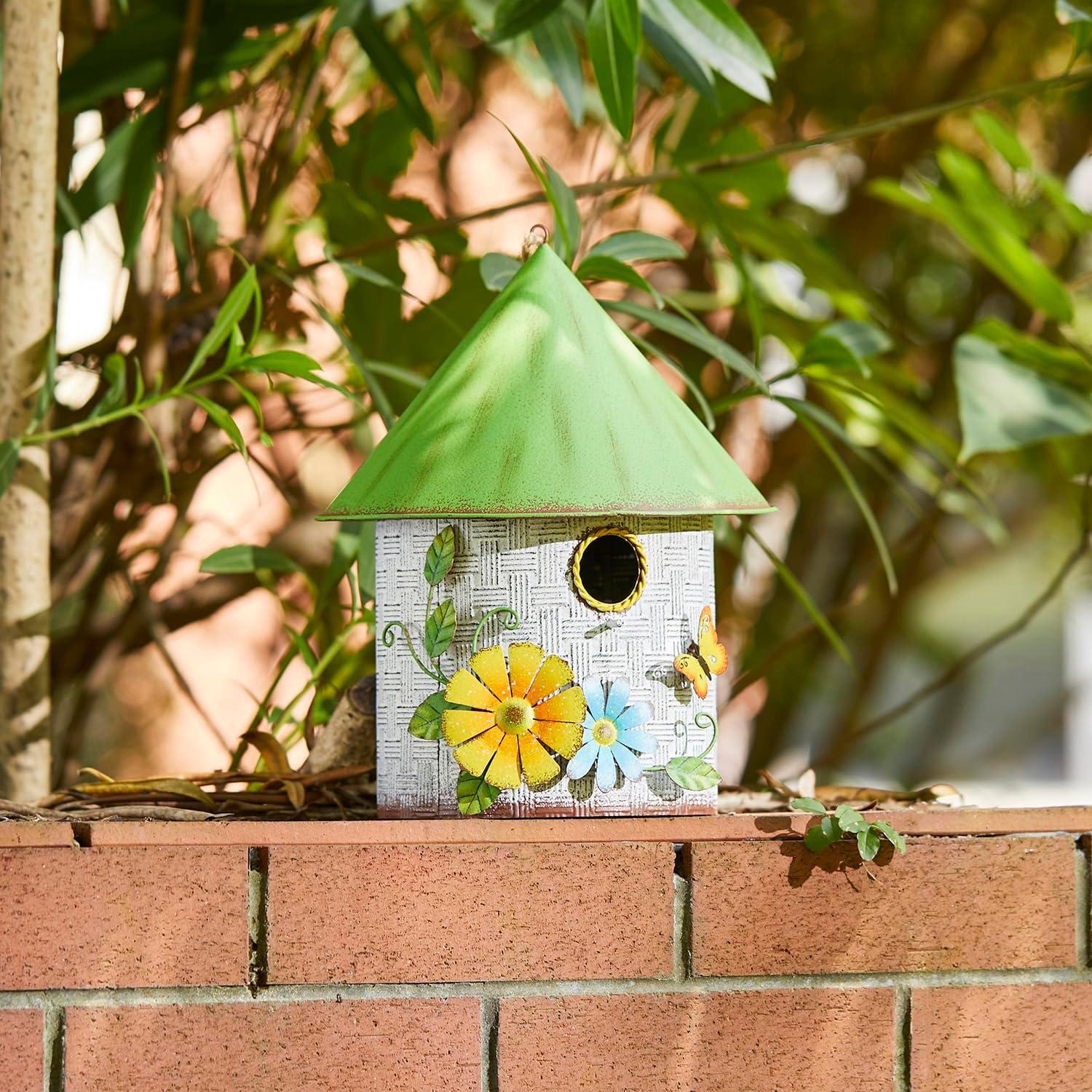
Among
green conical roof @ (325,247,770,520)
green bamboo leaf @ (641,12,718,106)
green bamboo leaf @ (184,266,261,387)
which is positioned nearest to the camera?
green conical roof @ (325,247,770,520)

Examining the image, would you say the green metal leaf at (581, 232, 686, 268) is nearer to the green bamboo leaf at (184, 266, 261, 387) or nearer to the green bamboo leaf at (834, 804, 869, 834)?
the green bamboo leaf at (184, 266, 261, 387)

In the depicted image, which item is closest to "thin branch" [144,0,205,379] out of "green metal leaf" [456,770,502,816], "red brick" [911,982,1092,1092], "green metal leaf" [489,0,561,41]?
"green metal leaf" [489,0,561,41]

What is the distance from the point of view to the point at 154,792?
2.71 ft

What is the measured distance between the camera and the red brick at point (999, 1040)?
76cm

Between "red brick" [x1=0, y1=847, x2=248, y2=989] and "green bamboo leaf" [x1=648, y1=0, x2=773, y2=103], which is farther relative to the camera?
"green bamboo leaf" [x1=648, y1=0, x2=773, y2=103]

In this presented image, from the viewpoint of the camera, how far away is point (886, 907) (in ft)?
2.50

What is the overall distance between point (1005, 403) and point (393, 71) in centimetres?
60

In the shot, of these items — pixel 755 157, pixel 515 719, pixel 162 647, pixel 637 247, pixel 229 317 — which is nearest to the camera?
pixel 515 719

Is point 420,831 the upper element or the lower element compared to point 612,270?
lower

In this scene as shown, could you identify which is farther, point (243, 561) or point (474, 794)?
point (243, 561)

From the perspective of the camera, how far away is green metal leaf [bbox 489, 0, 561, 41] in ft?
2.99

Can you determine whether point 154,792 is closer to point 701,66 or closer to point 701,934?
point 701,934

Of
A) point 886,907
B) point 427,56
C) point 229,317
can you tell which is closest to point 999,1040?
point 886,907

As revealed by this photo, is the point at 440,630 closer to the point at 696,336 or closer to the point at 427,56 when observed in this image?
the point at 696,336
